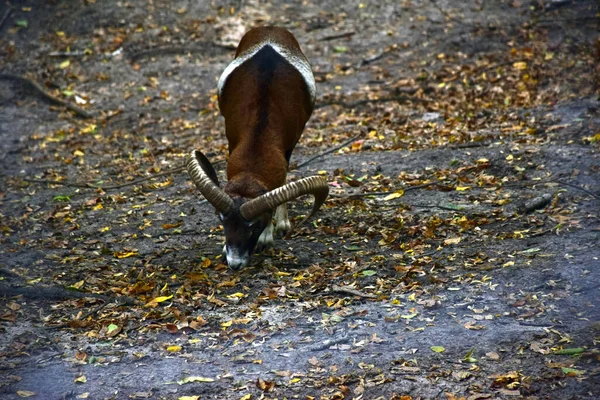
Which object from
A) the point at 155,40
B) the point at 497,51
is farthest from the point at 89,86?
the point at 497,51

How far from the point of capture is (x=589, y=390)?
5.71 m

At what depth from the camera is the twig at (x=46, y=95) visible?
1481cm

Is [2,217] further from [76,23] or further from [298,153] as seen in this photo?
[76,23]

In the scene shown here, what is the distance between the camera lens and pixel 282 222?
9.48 meters

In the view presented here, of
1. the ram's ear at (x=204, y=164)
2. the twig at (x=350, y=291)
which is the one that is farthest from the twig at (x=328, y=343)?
the ram's ear at (x=204, y=164)

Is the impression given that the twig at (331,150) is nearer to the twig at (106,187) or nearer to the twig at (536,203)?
the twig at (106,187)

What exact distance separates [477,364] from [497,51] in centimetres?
1018

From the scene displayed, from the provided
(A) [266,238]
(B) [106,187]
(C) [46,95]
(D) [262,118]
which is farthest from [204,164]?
(C) [46,95]

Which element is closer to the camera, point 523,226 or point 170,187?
point 523,226

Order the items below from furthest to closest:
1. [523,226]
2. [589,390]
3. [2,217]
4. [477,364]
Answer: [2,217]
[523,226]
[477,364]
[589,390]

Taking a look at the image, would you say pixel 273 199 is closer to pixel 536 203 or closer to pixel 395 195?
pixel 395 195

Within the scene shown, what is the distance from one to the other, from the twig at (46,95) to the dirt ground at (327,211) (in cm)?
5

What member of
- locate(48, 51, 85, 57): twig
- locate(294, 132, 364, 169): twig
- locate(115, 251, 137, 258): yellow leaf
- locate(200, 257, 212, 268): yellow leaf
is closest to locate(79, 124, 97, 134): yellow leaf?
locate(48, 51, 85, 57): twig

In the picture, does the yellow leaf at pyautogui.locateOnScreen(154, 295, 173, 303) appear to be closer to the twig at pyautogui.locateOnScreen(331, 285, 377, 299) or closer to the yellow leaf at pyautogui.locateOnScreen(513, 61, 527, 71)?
the twig at pyautogui.locateOnScreen(331, 285, 377, 299)
